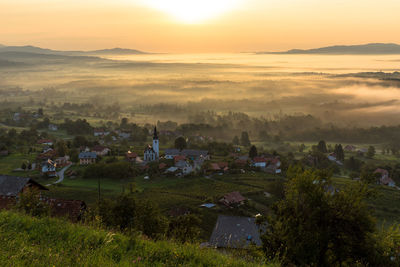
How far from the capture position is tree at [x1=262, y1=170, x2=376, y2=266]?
982 cm

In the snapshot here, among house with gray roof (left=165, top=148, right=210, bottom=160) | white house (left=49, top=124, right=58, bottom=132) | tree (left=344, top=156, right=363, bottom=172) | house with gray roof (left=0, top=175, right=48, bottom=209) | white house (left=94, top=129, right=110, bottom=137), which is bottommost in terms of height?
tree (left=344, top=156, right=363, bottom=172)

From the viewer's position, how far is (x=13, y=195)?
78.2 feet

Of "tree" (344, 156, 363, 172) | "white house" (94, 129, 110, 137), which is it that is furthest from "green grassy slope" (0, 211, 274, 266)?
"white house" (94, 129, 110, 137)

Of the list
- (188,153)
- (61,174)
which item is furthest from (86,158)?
(188,153)

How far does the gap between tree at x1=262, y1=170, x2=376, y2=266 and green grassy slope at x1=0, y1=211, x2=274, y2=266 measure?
383 cm

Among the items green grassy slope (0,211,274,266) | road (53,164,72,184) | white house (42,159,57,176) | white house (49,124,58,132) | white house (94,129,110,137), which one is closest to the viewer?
green grassy slope (0,211,274,266)

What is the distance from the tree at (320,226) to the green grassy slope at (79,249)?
3833mm

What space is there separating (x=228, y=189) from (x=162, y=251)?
50315mm

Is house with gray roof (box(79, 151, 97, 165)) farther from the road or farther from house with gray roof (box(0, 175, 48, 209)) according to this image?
house with gray roof (box(0, 175, 48, 209))

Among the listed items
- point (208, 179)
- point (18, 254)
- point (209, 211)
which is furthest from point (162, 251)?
point (208, 179)

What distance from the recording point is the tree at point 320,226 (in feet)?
32.2

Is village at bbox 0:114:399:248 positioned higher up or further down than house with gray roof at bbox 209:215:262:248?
further down

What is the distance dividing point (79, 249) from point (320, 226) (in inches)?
306

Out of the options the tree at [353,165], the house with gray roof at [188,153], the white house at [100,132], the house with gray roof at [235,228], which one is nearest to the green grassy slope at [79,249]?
the house with gray roof at [235,228]
